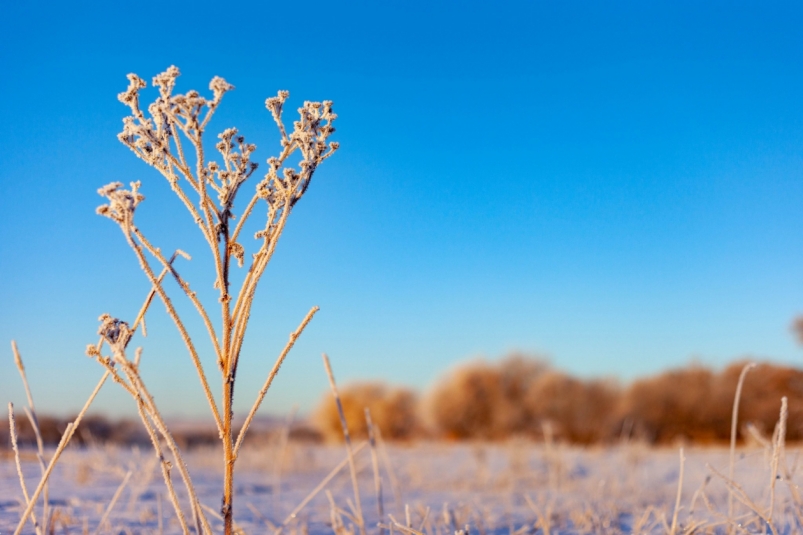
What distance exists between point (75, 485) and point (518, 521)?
2.97 m

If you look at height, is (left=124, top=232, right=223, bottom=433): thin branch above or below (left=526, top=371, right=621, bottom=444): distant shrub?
above

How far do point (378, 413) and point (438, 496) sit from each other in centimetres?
1579

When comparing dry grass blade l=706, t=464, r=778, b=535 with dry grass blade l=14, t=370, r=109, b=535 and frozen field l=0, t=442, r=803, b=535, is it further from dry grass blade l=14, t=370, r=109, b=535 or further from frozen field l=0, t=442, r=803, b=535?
dry grass blade l=14, t=370, r=109, b=535

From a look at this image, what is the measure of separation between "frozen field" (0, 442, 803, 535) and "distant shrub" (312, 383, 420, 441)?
11536mm

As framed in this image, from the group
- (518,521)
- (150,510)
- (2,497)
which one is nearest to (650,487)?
(518,521)

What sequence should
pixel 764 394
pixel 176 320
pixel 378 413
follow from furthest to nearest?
1. pixel 378 413
2. pixel 764 394
3. pixel 176 320

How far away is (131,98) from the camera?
1510 mm

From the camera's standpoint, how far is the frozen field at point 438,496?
2.88 m

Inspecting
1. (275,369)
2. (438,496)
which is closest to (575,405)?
(438,496)

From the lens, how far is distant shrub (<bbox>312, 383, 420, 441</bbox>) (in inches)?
817

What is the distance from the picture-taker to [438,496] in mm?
5324

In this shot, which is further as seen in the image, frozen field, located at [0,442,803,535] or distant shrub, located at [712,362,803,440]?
distant shrub, located at [712,362,803,440]

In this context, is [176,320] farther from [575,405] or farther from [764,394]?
[575,405]

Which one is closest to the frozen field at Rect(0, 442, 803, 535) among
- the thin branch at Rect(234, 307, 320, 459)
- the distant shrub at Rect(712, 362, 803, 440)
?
the thin branch at Rect(234, 307, 320, 459)
